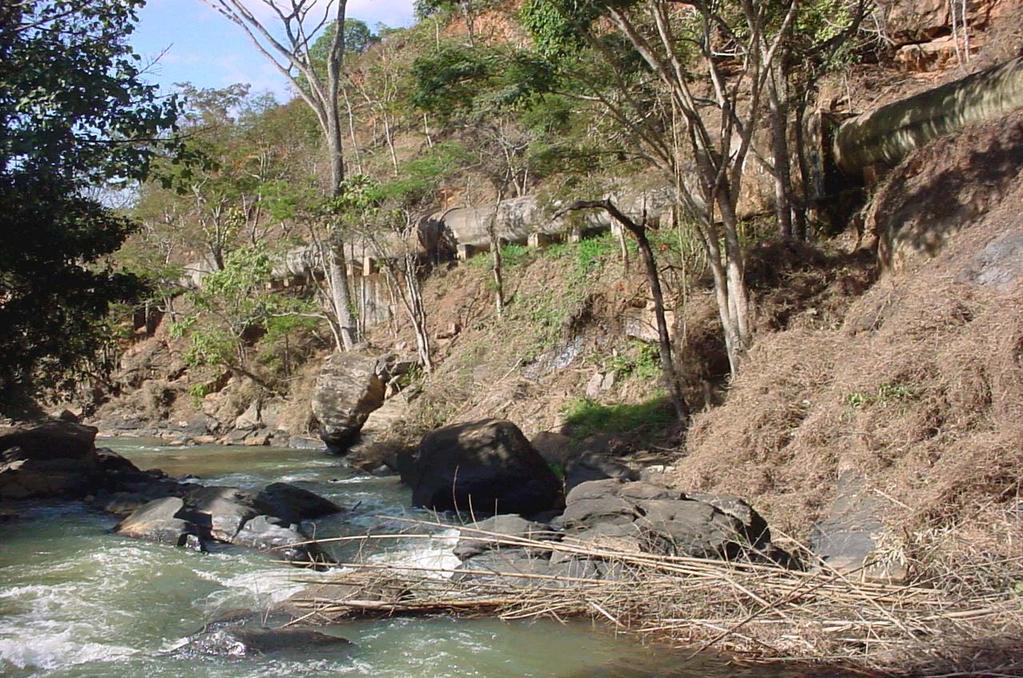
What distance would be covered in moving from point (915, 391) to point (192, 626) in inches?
257

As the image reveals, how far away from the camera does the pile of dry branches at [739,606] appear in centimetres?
554

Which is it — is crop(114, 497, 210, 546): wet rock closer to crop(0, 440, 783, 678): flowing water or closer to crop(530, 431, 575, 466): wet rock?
crop(0, 440, 783, 678): flowing water

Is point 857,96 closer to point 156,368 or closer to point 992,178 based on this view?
point 992,178

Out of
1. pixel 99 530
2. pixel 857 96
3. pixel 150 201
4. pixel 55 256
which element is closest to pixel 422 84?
pixel 55 256

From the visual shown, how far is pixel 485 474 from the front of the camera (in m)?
11.4

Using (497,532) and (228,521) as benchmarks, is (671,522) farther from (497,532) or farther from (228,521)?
(228,521)

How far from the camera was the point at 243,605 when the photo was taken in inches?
309

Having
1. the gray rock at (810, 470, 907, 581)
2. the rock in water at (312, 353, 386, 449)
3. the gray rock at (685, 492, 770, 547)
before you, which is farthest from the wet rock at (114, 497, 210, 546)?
the rock in water at (312, 353, 386, 449)

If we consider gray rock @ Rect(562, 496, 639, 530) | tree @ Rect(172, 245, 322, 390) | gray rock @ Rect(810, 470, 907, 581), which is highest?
tree @ Rect(172, 245, 322, 390)

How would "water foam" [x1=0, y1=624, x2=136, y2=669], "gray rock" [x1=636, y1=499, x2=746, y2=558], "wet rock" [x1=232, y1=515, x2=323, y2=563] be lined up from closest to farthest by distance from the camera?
"water foam" [x1=0, y1=624, x2=136, y2=669], "gray rock" [x1=636, y1=499, x2=746, y2=558], "wet rock" [x1=232, y1=515, x2=323, y2=563]

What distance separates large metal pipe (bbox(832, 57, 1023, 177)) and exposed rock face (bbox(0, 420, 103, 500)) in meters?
12.3

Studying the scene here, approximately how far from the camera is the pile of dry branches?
18.2 ft

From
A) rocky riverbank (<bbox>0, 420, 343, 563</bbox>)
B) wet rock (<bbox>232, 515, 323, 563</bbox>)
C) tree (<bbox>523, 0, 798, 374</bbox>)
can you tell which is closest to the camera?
wet rock (<bbox>232, 515, 323, 563</bbox>)

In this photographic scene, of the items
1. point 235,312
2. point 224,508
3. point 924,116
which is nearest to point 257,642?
point 224,508
